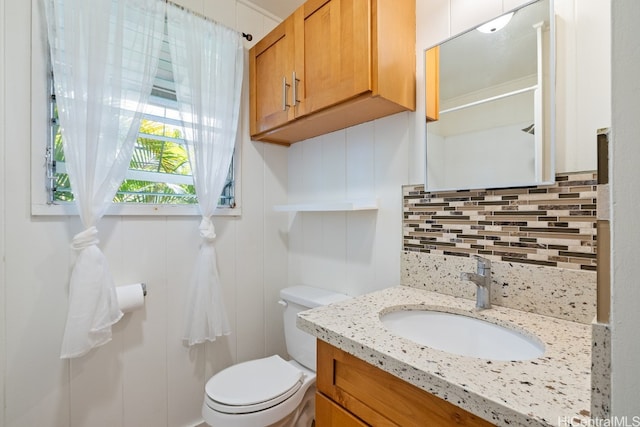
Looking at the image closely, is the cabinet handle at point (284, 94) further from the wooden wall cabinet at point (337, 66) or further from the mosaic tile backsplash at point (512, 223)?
the mosaic tile backsplash at point (512, 223)

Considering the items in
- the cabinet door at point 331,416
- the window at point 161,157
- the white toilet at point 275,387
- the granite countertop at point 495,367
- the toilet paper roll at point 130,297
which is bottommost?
the white toilet at point 275,387

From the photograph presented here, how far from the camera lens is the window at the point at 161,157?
4.40 ft

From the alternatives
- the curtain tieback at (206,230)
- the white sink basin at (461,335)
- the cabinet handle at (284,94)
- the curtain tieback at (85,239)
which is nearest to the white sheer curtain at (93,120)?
the curtain tieback at (85,239)

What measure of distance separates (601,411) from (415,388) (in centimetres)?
32

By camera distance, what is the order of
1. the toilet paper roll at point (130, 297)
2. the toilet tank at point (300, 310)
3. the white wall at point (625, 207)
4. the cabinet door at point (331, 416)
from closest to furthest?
the white wall at point (625, 207) < the cabinet door at point (331, 416) < the toilet paper roll at point (130, 297) < the toilet tank at point (300, 310)

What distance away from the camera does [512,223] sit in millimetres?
970

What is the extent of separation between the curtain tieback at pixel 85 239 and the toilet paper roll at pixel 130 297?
0.23 m

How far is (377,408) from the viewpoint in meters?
0.69

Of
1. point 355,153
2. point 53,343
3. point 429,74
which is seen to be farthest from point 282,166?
point 53,343

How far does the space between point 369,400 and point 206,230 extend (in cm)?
108

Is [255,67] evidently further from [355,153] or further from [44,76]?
[44,76]

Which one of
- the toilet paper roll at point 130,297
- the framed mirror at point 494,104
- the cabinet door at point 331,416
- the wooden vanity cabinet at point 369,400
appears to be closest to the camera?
the wooden vanity cabinet at point 369,400

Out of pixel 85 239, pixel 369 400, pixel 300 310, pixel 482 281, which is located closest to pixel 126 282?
pixel 85 239

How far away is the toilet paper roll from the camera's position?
3.93ft
